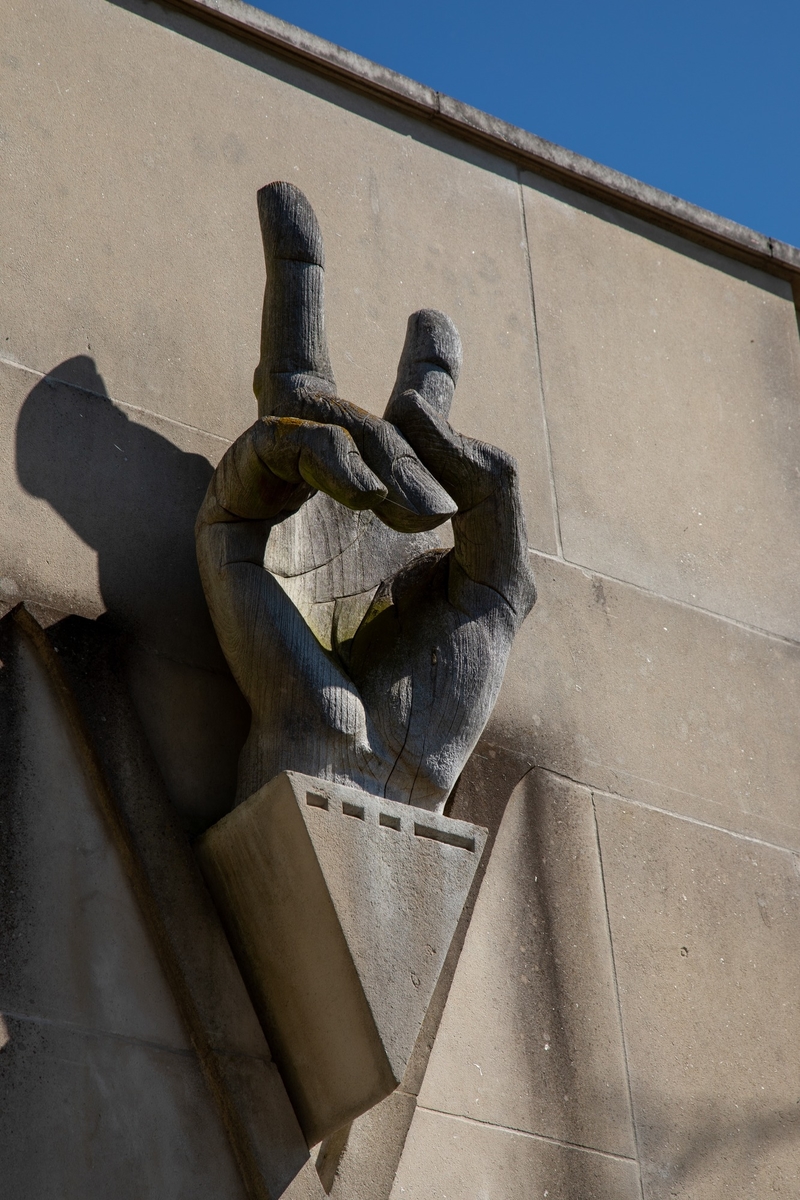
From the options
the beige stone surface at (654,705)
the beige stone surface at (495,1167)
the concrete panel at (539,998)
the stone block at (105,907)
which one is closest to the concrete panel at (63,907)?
the stone block at (105,907)

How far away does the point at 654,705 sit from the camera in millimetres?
3689

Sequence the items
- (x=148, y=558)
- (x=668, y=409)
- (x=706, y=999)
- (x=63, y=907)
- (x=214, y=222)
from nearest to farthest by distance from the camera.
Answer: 1. (x=63, y=907)
2. (x=148, y=558)
3. (x=706, y=999)
4. (x=214, y=222)
5. (x=668, y=409)

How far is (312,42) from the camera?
12.9 feet

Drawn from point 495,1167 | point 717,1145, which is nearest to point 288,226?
point 495,1167

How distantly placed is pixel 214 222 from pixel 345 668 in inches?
44.6

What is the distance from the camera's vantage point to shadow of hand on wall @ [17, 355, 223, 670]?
305cm

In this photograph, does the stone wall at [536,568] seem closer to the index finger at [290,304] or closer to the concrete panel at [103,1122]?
the concrete panel at [103,1122]

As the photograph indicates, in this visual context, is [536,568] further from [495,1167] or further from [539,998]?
[495,1167]

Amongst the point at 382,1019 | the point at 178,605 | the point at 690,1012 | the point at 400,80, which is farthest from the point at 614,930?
the point at 400,80

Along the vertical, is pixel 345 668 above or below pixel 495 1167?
above

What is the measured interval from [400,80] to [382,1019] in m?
2.40

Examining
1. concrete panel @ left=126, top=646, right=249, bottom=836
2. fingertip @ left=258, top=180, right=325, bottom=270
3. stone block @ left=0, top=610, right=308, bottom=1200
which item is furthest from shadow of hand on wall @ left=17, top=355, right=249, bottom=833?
fingertip @ left=258, top=180, right=325, bottom=270

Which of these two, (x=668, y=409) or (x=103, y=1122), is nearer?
(x=103, y=1122)

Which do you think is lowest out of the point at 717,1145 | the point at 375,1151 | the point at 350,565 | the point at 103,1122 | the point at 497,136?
the point at 717,1145
